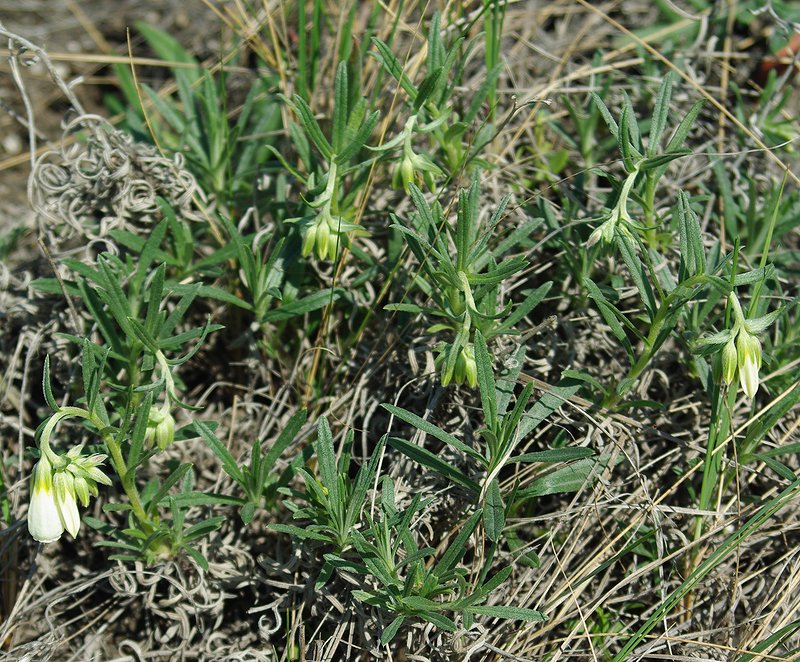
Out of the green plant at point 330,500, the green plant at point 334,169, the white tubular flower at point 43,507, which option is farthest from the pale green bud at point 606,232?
the white tubular flower at point 43,507

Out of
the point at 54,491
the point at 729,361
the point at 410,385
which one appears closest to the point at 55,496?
the point at 54,491

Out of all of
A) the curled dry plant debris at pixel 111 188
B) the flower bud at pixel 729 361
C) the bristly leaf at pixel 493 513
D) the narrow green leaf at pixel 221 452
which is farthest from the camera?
the curled dry plant debris at pixel 111 188

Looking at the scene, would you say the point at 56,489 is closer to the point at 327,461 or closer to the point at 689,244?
the point at 327,461

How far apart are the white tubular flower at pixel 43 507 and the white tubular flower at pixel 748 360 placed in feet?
5.13

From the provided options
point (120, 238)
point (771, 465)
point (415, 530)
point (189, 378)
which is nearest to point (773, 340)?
point (771, 465)

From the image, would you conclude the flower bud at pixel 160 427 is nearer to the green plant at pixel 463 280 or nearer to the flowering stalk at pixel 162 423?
the flowering stalk at pixel 162 423

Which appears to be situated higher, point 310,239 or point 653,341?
point 310,239

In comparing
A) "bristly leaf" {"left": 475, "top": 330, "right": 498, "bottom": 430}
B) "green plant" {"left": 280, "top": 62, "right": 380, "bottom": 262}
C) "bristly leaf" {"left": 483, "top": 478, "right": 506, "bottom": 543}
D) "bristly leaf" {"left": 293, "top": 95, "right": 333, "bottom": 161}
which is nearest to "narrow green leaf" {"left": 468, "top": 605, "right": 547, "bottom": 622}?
"bristly leaf" {"left": 483, "top": 478, "right": 506, "bottom": 543}

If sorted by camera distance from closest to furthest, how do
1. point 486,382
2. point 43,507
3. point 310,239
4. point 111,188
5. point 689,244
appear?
point 43,507, point 486,382, point 689,244, point 310,239, point 111,188

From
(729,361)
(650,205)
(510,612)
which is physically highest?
(650,205)

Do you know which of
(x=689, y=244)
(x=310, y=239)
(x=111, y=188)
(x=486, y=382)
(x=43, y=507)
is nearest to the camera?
(x=43, y=507)

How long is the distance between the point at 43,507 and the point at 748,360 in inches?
63.4

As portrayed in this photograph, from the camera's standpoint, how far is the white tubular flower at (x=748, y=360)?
184cm

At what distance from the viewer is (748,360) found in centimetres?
185
